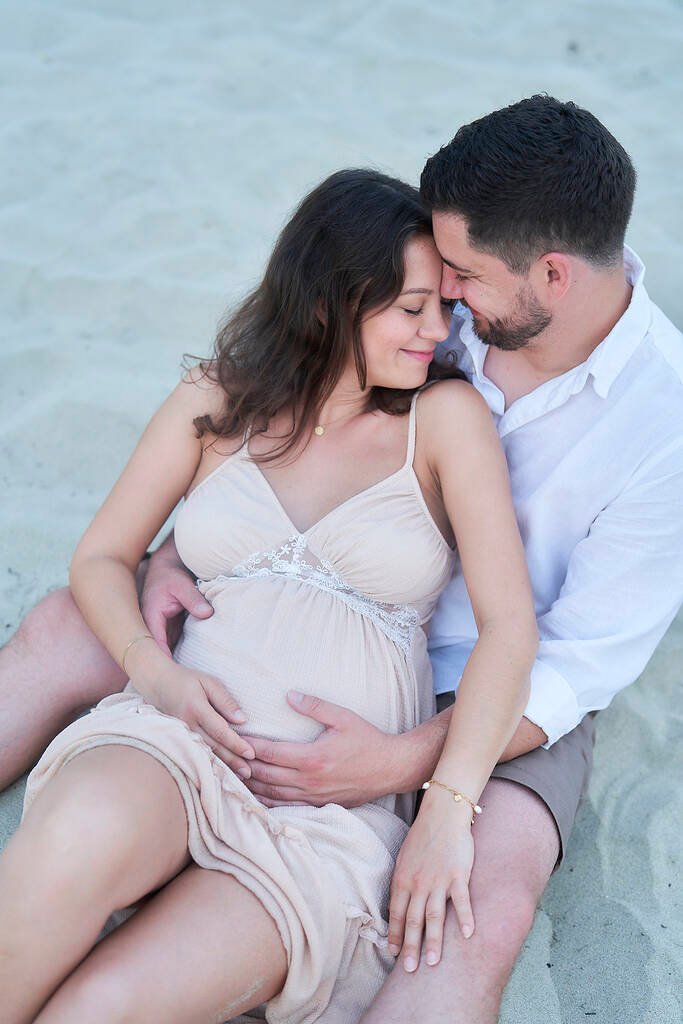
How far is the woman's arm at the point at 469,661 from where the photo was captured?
2217 mm

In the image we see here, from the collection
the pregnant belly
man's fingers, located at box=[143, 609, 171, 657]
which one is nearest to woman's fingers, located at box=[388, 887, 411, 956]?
the pregnant belly

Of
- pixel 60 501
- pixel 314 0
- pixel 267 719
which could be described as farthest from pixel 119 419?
pixel 314 0

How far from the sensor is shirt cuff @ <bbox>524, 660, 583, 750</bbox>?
2.54 meters

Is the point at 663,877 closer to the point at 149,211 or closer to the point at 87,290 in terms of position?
the point at 87,290

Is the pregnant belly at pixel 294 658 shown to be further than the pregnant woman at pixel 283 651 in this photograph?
Yes

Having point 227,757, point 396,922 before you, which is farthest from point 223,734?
point 396,922

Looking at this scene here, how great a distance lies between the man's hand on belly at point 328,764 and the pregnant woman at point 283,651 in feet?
0.16

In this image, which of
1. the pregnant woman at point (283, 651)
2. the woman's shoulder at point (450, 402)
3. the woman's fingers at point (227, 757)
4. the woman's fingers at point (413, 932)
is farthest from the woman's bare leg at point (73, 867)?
the woman's shoulder at point (450, 402)

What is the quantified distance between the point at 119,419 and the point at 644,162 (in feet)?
8.74

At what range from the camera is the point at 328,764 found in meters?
2.31

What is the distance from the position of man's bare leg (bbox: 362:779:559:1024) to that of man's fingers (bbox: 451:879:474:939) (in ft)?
0.05

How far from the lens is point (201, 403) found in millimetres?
2854

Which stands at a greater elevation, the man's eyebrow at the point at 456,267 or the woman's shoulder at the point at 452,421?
the man's eyebrow at the point at 456,267

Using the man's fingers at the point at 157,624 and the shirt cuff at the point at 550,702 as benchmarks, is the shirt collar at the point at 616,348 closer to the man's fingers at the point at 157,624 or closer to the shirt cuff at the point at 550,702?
the shirt cuff at the point at 550,702
